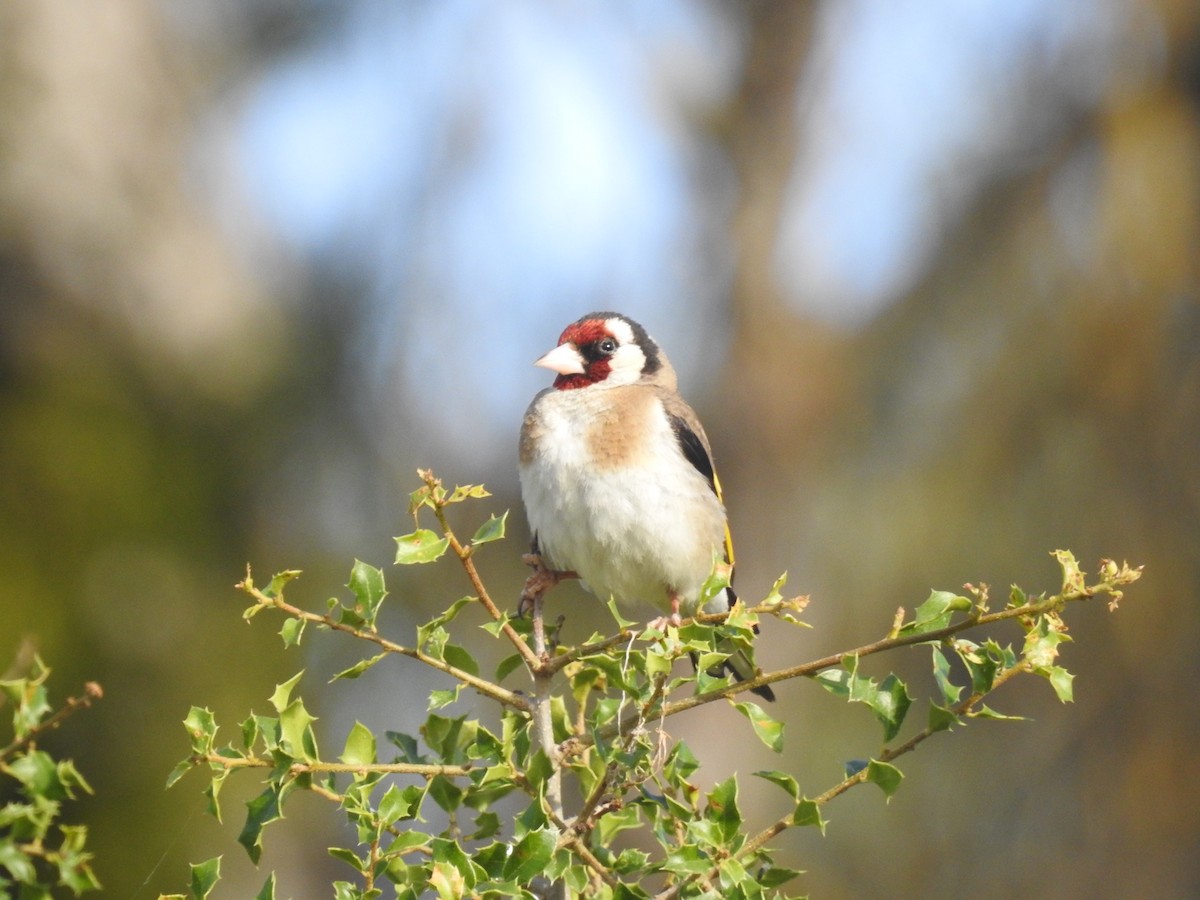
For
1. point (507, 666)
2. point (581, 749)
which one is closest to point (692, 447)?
point (507, 666)

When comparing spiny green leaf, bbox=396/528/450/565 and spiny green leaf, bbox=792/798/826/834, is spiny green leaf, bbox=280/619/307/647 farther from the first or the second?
spiny green leaf, bbox=792/798/826/834

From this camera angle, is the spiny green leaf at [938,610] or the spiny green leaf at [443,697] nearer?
the spiny green leaf at [938,610]

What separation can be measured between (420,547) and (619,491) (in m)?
1.56

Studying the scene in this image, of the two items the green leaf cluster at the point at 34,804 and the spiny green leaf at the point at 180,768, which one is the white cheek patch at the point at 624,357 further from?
the green leaf cluster at the point at 34,804

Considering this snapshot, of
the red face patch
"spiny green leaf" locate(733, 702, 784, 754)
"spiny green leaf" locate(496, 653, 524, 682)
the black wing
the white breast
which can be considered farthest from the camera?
the red face patch

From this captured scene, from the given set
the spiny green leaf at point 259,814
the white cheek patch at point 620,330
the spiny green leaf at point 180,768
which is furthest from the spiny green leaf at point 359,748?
the white cheek patch at point 620,330

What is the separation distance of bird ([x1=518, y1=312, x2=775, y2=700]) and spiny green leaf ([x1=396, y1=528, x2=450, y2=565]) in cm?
142

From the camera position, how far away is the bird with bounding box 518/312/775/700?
134 inches

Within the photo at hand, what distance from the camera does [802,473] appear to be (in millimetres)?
8219

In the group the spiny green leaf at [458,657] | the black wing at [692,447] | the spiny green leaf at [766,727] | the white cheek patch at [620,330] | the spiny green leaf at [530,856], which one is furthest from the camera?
the white cheek patch at [620,330]

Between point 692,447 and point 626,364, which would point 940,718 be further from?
point 626,364

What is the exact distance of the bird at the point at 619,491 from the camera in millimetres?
3412

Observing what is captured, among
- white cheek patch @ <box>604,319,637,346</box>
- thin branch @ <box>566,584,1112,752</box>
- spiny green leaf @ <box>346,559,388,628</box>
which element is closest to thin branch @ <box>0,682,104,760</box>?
spiny green leaf @ <box>346,559,388,628</box>

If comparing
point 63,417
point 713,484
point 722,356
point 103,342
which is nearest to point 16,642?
point 63,417
